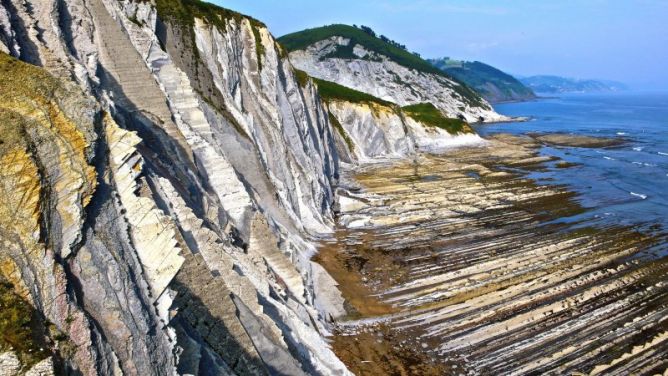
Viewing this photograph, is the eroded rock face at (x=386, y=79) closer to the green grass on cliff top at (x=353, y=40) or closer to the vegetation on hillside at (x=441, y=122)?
the green grass on cliff top at (x=353, y=40)

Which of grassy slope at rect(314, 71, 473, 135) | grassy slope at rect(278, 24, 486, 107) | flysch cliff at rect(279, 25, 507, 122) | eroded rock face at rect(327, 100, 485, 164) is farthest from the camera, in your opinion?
grassy slope at rect(278, 24, 486, 107)

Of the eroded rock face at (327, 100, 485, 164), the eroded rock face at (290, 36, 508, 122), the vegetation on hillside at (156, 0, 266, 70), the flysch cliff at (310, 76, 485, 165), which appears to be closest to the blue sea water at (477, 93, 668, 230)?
the flysch cliff at (310, 76, 485, 165)

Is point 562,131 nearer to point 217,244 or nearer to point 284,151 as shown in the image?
point 284,151

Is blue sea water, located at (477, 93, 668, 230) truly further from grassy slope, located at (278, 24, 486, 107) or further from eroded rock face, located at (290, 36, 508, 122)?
grassy slope, located at (278, 24, 486, 107)

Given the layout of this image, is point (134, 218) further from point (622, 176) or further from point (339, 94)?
point (339, 94)

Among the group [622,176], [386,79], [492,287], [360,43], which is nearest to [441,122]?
[622,176]

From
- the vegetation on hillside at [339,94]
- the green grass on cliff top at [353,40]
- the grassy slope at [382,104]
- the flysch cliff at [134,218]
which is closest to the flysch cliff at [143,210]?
the flysch cliff at [134,218]
